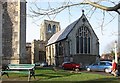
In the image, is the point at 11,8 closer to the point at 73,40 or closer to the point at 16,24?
the point at 16,24

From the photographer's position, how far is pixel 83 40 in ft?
226

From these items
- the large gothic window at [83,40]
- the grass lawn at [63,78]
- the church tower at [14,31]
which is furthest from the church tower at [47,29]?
the grass lawn at [63,78]

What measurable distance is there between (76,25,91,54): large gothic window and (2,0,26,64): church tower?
30.8 meters

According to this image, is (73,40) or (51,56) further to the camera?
(51,56)

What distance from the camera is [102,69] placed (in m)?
43.0

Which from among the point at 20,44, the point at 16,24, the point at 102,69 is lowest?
the point at 102,69

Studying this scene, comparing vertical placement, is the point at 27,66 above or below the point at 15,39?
below

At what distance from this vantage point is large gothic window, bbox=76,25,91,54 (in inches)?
2682

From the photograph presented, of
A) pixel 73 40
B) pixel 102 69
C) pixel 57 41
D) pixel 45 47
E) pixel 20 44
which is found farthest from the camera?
pixel 45 47

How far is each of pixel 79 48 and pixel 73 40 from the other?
7.35 feet

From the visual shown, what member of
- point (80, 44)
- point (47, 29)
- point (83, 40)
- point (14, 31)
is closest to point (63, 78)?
point (14, 31)

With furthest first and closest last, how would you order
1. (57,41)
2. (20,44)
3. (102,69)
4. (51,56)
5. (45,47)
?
(45,47)
(51,56)
(57,41)
(102,69)
(20,44)

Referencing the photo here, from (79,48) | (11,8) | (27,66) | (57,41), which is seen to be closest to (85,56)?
(79,48)

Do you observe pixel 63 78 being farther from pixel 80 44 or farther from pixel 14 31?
pixel 80 44
